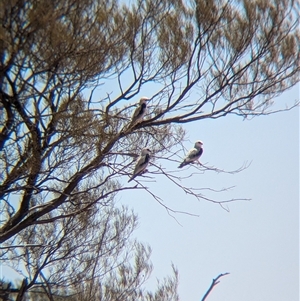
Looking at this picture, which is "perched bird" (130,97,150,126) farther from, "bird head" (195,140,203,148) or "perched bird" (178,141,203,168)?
"bird head" (195,140,203,148)

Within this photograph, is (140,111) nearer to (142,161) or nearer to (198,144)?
(142,161)

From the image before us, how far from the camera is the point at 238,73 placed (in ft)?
21.7

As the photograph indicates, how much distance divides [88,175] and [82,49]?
139 cm

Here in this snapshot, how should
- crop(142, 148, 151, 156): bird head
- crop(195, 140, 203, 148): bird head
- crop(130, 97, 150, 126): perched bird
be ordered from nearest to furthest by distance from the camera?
1. crop(142, 148, 151, 156): bird head
2. crop(130, 97, 150, 126): perched bird
3. crop(195, 140, 203, 148): bird head

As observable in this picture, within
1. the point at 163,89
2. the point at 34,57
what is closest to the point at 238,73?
the point at 163,89

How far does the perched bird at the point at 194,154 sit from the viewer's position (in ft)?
19.7

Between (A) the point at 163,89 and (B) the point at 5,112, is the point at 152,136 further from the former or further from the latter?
(B) the point at 5,112

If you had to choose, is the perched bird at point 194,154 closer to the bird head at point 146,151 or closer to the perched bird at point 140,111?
the bird head at point 146,151

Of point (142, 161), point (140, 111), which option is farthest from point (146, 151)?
point (140, 111)

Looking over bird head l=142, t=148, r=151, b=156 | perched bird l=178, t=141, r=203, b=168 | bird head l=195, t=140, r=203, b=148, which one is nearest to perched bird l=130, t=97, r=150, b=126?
bird head l=142, t=148, r=151, b=156

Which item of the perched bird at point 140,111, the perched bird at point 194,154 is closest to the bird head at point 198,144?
the perched bird at point 194,154

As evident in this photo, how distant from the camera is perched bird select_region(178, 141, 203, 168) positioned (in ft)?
19.7

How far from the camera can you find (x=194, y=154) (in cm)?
703

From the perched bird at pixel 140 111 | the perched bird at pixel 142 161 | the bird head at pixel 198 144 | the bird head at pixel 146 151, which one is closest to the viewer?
the perched bird at pixel 142 161
